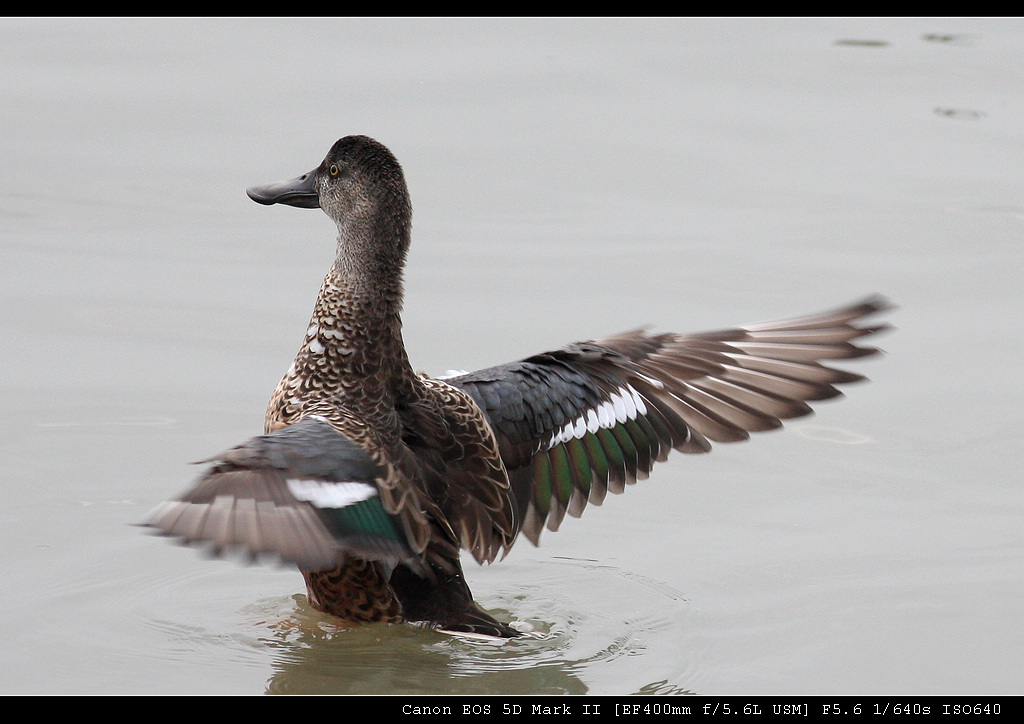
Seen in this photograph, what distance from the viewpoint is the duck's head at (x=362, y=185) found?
6.00m

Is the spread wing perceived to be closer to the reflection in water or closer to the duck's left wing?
the reflection in water

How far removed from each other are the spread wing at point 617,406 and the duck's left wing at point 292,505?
3.10ft

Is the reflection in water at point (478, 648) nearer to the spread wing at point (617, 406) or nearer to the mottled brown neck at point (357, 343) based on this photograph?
the spread wing at point (617, 406)

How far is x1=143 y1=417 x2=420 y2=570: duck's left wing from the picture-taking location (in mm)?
4512

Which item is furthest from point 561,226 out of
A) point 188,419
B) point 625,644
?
point 625,644

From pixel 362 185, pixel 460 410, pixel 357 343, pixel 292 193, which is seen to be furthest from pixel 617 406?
pixel 292 193

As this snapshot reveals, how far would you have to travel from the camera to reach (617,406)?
6.23 metres

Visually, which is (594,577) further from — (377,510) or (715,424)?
(377,510)

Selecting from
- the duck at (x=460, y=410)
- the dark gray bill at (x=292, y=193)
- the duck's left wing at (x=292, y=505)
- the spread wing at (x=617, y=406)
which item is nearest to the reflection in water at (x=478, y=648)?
the duck at (x=460, y=410)

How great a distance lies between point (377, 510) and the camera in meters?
5.19

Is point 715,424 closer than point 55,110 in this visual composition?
Yes

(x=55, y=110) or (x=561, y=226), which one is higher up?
(x=55, y=110)

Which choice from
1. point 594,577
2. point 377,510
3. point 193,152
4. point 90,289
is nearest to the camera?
point 377,510

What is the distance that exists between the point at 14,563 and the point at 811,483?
11.6ft
